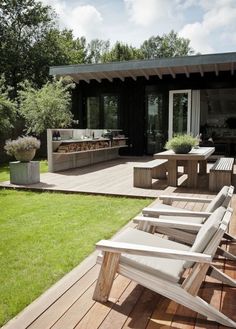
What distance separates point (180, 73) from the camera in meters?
12.2

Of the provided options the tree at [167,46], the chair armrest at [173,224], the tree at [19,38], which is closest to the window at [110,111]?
the tree at [19,38]

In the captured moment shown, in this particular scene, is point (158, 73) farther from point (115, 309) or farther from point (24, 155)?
point (115, 309)

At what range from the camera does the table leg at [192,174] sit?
6.62m

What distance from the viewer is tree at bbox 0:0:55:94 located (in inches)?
776

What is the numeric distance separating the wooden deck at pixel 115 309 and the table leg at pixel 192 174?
3.96 m

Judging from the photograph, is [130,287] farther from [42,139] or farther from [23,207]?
[42,139]

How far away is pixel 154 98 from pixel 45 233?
9743mm

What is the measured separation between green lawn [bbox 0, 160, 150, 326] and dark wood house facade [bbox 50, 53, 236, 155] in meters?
6.86

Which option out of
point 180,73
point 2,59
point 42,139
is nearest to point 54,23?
point 2,59

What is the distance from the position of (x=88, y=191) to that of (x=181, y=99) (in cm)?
738

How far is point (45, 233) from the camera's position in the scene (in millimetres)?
4082

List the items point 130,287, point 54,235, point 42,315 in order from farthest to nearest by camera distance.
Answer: point 54,235, point 130,287, point 42,315

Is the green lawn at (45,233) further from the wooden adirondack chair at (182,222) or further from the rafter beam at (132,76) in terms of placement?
the rafter beam at (132,76)

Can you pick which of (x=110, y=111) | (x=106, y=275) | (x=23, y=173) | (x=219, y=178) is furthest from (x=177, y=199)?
(x=110, y=111)
